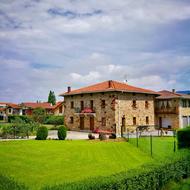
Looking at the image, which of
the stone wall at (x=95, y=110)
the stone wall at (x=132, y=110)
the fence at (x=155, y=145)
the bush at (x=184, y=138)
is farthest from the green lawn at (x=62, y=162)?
the stone wall at (x=132, y=110)

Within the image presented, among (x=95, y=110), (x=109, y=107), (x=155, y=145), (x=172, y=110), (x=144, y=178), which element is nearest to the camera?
(x=144, y=178)

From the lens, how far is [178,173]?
11453 mm

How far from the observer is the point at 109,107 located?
34781mm

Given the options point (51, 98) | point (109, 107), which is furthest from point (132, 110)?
point (51, 98)

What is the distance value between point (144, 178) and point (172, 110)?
32.1m

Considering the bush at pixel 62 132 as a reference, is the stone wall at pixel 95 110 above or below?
above

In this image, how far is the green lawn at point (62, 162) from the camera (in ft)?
41.0

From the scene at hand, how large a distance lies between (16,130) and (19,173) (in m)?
17.1

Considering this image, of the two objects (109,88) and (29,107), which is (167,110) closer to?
(109,88)

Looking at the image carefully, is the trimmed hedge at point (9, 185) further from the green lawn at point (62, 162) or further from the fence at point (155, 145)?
the fence at point (155, 145)

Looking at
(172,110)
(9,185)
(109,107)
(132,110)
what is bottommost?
(9,185)

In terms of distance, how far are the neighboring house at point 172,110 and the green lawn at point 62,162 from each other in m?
21.2

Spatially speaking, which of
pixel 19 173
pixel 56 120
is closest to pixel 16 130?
pixel 19 173

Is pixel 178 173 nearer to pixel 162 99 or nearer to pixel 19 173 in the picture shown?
pixel 19 173
